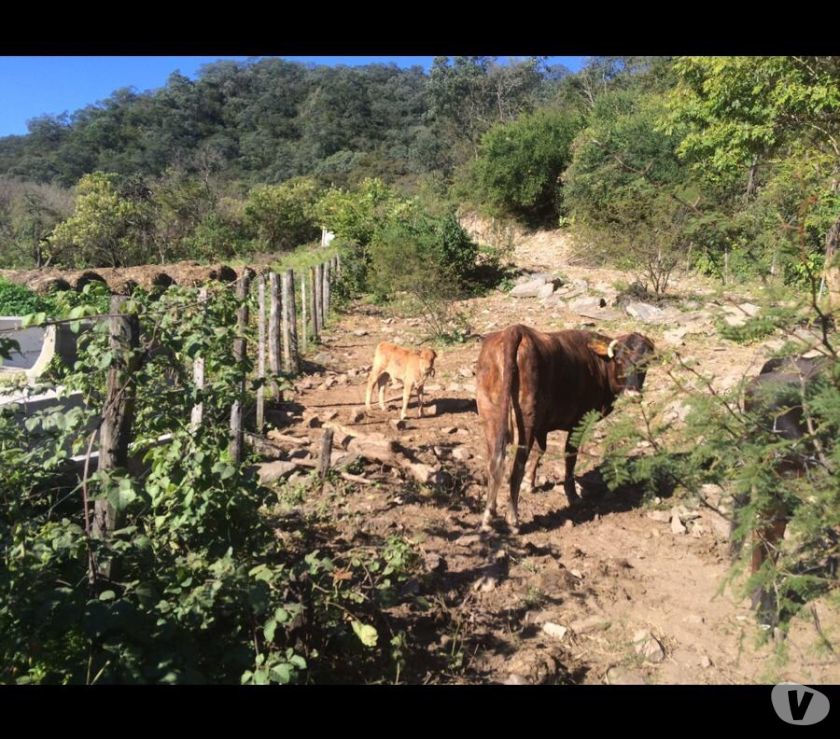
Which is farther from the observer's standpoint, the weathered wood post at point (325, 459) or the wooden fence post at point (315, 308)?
the wooden fence post at point (315, 308)

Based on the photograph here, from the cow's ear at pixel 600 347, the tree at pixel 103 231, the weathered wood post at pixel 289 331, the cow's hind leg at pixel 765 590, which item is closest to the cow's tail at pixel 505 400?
the cow's ear at pixel 600 347

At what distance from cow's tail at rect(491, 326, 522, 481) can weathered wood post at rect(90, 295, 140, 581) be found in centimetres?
320

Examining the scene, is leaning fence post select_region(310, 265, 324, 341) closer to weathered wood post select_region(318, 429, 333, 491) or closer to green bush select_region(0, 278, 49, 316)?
green bush select_region(0, 278, 49, 316)

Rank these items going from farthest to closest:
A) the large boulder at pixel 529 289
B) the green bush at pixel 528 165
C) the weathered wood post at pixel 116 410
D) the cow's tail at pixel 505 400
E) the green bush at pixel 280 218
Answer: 1. the green bush at pixel 280 218
2. the green bush at pixel 528 165
3. the large boulder at pixel 529 289
4. the cow's tail at pixel 505 400
5. the weathered wood post at pixel 116 410

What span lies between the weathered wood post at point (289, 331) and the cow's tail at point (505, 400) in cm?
587

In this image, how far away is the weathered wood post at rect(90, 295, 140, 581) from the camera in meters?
2.78

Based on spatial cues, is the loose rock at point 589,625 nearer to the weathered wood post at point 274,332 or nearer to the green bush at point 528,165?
the weathered wood post at point 274,332

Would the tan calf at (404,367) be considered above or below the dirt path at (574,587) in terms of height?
above

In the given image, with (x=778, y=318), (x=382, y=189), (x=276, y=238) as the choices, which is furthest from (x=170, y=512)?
(x=276, y=238)

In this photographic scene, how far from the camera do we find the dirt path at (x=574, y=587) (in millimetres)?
3855

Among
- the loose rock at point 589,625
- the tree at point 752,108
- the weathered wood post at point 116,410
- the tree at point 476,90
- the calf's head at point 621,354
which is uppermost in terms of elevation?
the tree at point 476,90

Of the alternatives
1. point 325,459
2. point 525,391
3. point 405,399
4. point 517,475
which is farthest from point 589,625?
point 405,399

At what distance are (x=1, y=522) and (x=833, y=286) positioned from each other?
3989 mm

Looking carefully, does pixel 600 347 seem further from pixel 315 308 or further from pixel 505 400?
pixel 315 308
